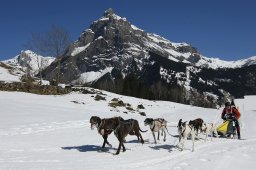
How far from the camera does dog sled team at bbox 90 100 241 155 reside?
1428 centimetres

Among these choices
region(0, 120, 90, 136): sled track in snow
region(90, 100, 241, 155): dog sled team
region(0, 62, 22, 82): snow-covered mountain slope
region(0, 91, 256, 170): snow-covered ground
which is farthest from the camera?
region(0, 62, 22, 82): snow-covered mountain slope

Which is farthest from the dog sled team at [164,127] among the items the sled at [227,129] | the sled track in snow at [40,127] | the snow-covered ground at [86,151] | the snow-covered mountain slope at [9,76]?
the snow-covered mountain slope at [9,76]

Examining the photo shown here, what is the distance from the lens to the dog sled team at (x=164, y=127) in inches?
562

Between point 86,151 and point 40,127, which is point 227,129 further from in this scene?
point 40,127

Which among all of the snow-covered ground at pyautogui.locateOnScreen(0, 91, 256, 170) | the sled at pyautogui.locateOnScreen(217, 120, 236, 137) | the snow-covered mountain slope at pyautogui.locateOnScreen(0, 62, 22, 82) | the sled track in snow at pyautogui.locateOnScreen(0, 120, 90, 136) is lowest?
the snow-covered ground at pyautogui.locateOnScreen(0, 91, 256, 170)

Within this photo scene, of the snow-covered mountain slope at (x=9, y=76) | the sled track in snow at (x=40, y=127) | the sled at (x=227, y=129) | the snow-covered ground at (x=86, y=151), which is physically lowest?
the snow-covered ground at (x=86, y=151)

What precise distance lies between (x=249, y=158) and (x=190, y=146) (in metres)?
3.21

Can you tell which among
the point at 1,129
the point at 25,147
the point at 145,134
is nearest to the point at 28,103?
the point at 1,129

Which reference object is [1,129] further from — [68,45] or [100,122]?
[68,45]

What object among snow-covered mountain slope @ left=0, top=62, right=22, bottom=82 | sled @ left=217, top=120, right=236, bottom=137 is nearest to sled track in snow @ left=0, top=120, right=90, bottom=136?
sled @ left=217, top=120, right=236, bottom=137

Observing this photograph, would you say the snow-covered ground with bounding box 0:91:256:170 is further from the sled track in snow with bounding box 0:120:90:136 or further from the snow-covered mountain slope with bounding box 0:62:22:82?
the snow-covered mountain slope with bounding box 0:62:22:82

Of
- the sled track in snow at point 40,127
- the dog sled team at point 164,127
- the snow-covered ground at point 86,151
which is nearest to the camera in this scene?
the snow-covered ground at point 86,151

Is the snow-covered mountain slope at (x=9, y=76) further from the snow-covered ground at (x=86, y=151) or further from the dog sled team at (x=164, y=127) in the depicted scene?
the dog sled team at (x=164, y=127)

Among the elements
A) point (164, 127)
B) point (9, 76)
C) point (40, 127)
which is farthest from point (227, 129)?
point (9, 76)
